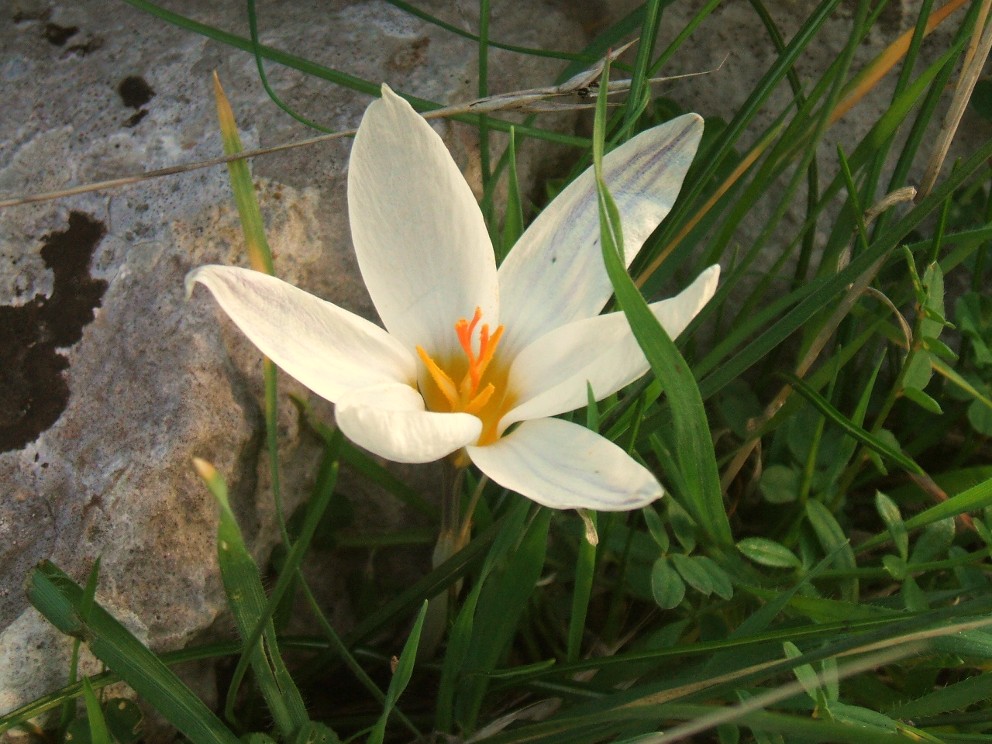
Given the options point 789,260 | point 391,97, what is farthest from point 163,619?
point 789,260

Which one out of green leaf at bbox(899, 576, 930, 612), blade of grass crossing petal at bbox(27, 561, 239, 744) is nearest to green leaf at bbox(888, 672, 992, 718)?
green leaf at bbox(899, 576, 930, 612)

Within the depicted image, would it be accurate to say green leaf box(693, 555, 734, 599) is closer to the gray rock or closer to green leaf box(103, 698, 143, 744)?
the gray rock

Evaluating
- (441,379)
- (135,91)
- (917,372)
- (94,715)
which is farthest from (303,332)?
(917,372)

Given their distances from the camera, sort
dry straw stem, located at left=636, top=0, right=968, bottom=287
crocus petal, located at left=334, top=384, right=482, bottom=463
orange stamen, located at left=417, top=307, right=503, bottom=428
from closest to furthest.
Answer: crocus petal, located at left=334, top=384, right=482, bottom=463 < orange stamen, located at left=417, top=307, right=503, bottom=428 < dry straw stem, located at left=636, top=0, right=968, bottom=287

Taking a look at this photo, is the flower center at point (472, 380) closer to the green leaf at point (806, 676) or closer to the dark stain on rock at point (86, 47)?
the green leaf at point (806, 676)

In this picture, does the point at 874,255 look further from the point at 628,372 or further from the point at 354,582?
the point at 354,582

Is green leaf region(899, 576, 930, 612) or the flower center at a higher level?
the flower center
